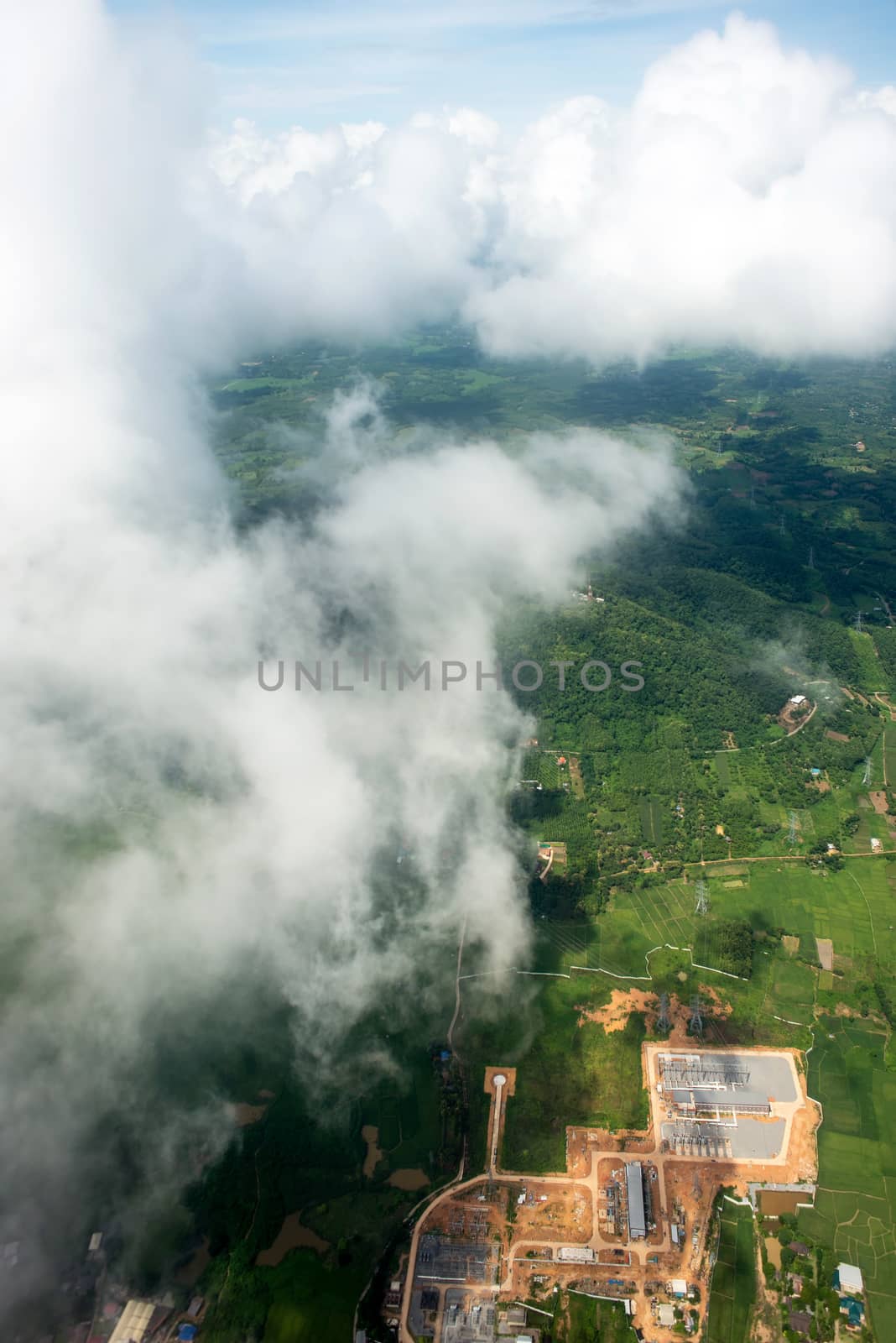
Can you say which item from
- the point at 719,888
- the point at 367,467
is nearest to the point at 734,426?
the point at 367,467

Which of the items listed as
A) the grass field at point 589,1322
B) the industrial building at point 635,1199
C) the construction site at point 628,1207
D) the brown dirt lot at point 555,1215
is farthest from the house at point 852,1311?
the brown dirt lot at point 555,1215

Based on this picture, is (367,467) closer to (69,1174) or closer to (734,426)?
(734,426)

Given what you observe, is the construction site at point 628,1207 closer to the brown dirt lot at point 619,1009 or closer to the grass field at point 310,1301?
the grass field at point 310,1301

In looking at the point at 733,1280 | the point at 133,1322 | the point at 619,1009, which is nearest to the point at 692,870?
the point at 619,1009

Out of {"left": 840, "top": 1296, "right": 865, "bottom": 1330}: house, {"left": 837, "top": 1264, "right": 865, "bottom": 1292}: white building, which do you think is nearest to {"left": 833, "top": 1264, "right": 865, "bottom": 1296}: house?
{"left": 837, "top": 1264, "right": 865, "bottom": 1292}: white building

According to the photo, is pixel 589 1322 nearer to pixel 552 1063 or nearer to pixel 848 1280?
pixel 848 1280

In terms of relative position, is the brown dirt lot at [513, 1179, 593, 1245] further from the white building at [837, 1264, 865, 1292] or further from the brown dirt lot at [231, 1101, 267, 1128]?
the brown dirt lot at [231, 1101, 267, 1128]

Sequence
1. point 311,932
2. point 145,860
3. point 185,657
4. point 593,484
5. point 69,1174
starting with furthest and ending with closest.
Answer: point 593,484, point 185,657, point 145,860, point 311,932, point 69,1174
